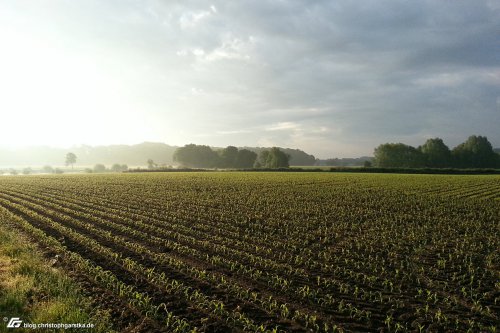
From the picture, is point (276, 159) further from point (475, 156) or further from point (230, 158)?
point (475, 156)

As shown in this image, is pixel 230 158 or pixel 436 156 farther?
pixel 230 158

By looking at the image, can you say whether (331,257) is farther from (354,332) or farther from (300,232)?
(354,332)

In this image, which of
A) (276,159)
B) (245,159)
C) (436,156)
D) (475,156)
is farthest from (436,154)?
(245,159)

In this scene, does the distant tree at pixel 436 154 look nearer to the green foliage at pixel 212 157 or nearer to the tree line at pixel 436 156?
the tree line at pixel 436 156

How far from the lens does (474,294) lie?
9.95 metres

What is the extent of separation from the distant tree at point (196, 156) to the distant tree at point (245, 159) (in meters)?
14.6

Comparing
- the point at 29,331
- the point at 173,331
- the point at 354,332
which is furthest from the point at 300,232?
the point at 29,331

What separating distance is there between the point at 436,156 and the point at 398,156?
1400 centimetres

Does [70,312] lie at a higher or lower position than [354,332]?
higher

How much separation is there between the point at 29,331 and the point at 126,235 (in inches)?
383

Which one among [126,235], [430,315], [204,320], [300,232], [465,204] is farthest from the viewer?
[465,204]

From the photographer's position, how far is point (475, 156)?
433ft

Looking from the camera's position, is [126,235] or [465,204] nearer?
[126,235]

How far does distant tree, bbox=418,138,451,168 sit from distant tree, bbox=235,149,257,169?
245 ft
